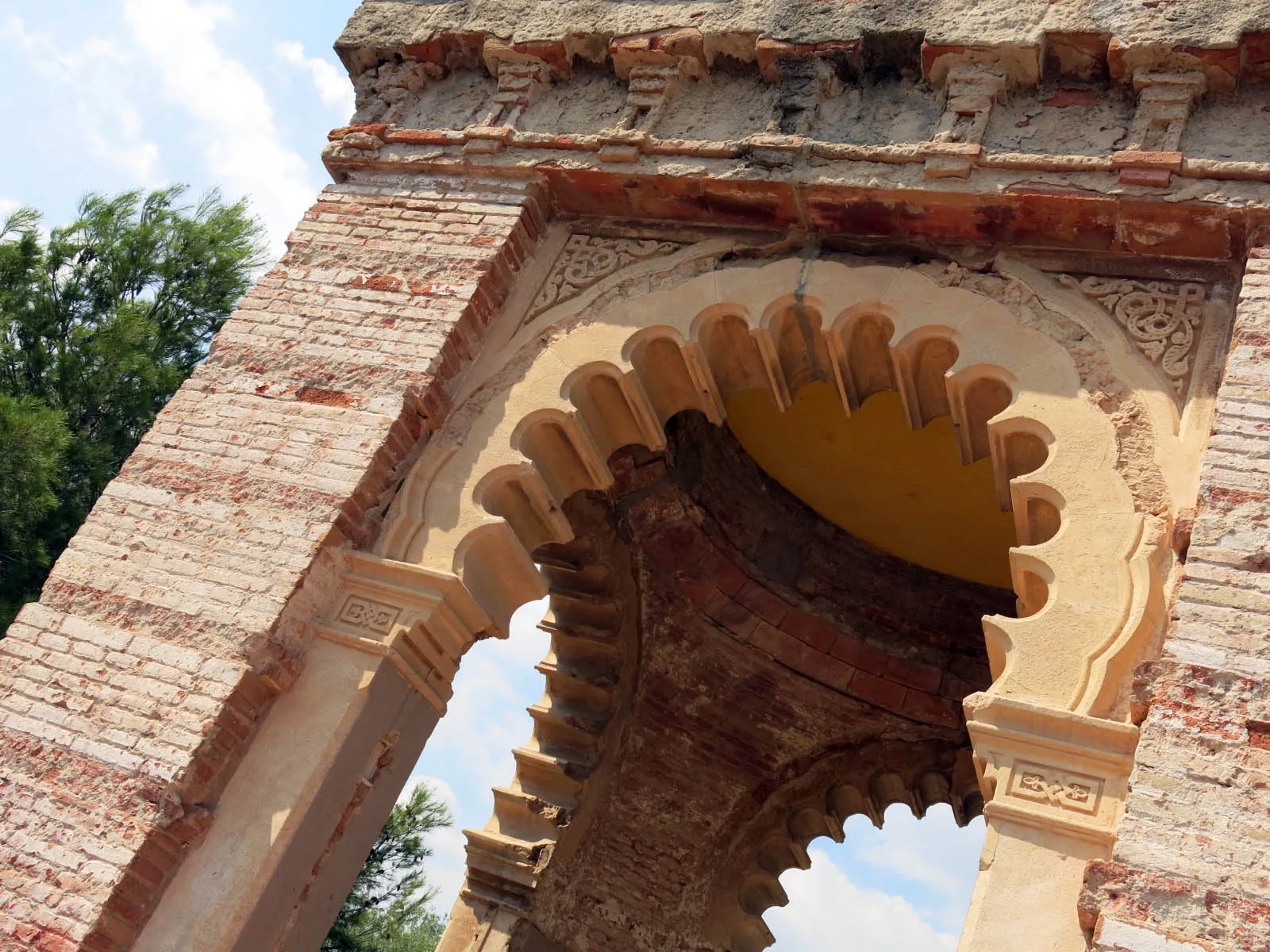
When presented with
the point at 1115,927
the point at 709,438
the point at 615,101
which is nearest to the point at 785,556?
the point at 709,438

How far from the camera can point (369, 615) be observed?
4.29 metres

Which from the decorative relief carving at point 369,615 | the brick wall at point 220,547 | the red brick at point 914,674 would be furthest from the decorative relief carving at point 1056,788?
the red brick at point 914,674

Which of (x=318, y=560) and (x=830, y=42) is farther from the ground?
(x=830, y=42)

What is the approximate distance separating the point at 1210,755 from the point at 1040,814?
482 millimetres

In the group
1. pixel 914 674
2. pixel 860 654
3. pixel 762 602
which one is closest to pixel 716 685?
pixel 762 602

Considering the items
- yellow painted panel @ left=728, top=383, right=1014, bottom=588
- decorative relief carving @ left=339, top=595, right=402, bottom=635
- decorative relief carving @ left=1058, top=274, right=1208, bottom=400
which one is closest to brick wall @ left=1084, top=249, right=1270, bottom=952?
decorative relief carving @ left=1058, top=274, right=1208, bottom=400

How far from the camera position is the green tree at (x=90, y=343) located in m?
7.94

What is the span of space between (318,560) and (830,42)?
9.71 feet

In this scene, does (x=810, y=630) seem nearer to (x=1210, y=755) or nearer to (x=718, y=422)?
(x=718, y=422)

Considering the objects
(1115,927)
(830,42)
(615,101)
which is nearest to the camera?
(1115,927)

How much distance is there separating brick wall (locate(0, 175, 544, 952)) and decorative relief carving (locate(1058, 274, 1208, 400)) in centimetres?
238

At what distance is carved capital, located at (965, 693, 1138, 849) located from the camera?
3.27m

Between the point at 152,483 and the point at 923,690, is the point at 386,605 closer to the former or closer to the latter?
the point at 152,483

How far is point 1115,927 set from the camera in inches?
113
